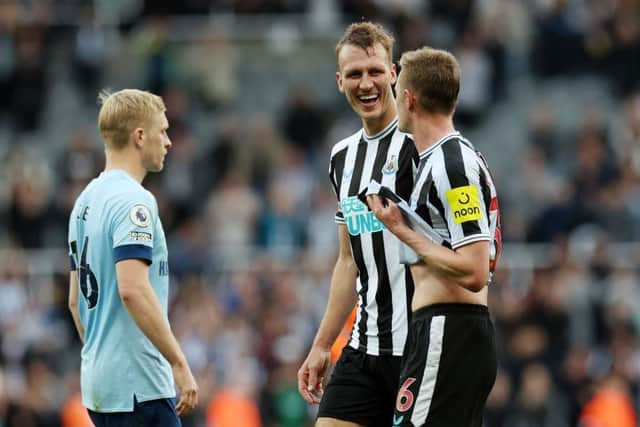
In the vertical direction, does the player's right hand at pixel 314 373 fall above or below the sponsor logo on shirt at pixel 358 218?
below

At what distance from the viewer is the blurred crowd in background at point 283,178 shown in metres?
14.2

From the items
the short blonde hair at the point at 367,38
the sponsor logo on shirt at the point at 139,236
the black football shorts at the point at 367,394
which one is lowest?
the black football shorts at the point at 367,394

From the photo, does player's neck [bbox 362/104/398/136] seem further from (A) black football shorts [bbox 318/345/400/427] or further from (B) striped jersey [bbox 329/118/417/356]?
(A) black football shorts [bbox 318/345/400/427]

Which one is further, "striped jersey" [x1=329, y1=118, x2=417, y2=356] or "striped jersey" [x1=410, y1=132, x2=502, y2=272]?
"striped jersey" [x1=329, y1=118, x2=417, y2=356]

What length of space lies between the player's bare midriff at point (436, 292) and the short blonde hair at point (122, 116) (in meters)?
1.47

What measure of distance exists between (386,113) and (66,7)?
46.3 feet

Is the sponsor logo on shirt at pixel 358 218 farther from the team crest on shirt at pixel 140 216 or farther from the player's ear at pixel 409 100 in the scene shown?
the team crest on shirt at pixel 140 216

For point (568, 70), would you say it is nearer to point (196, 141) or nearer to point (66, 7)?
point (196, 141)

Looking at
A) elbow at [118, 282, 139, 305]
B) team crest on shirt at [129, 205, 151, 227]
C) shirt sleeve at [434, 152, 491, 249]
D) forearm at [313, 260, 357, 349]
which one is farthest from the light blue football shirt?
shirt sleeve at [434, 152, 491, 249]

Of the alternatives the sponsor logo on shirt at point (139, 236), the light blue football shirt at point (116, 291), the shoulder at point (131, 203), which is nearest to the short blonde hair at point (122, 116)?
the light blue football shirt at point (116, 291)

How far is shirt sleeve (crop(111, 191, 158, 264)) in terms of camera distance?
20.9ft

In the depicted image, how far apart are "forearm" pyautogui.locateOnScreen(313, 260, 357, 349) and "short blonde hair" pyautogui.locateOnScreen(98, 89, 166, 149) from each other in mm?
1305

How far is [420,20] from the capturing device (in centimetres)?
1900

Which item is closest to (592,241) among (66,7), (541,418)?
(541,418)
